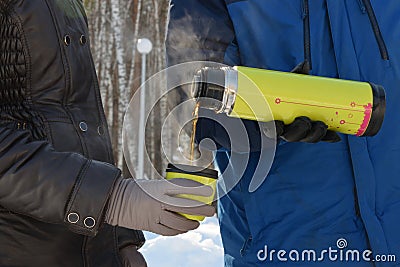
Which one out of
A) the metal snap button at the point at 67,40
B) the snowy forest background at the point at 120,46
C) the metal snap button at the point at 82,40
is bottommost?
the snowy forest background at the point at 120,46

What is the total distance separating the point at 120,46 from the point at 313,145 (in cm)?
686

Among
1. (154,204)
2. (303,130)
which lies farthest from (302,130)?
(154,204)

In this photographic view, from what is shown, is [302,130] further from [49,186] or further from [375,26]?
[49,186]

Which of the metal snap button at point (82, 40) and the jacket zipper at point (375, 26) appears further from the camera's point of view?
the jacket zipper at point (375, 26)

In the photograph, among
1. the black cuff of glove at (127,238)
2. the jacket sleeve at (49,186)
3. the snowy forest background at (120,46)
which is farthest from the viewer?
the snowy forest background at (120,46)

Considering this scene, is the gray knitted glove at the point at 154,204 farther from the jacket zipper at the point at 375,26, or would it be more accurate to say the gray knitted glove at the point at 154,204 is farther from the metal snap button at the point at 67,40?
the jacket zipper at the point at 375,26

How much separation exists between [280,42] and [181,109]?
28 centimetres

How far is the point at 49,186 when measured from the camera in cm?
111

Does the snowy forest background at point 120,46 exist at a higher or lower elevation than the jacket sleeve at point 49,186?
lower

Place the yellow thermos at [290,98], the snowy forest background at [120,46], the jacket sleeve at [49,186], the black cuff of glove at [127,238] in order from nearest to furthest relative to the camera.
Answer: the jacket sleeve at [49,186]
the yellow thermos at [290,98]
the black cuff of glove at [127,238]
the snowy forest background at [120,46]

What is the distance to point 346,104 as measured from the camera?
4.48 ft

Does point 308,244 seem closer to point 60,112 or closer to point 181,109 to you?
point 181,109

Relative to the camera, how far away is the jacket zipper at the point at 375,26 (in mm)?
1540

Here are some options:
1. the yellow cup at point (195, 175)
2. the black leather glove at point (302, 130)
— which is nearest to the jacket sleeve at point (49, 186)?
the yellow cup at point (195, 175)
